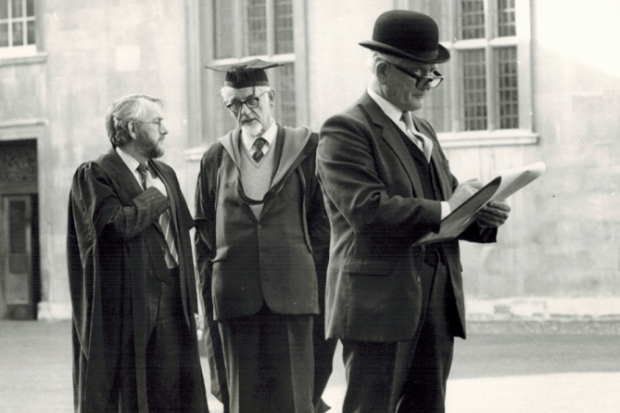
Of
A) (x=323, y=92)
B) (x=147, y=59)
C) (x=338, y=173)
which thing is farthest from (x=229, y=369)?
(x=147, y=59)

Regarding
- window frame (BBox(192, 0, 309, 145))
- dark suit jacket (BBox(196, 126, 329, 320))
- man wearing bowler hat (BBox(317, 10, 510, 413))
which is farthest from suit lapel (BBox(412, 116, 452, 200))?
window frame (BBox(192, 0, 309, 145))

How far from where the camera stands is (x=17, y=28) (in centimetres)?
1725

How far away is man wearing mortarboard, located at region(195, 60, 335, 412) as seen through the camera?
598 cm

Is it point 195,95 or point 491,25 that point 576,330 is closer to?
point 491,25

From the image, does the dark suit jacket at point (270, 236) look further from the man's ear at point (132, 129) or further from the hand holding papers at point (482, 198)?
the hand holding papers at point (482, 198)

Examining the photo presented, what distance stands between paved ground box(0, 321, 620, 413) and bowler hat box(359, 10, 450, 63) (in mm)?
4081

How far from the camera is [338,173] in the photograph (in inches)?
163

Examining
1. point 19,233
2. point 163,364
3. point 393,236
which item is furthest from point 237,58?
point 393,236

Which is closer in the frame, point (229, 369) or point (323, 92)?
point (229, 369)

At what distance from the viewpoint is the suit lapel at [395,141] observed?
4.20 m

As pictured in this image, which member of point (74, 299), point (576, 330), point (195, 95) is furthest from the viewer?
point (195, 95)

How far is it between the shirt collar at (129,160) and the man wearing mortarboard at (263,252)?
1.61 feet

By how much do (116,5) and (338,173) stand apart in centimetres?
1252

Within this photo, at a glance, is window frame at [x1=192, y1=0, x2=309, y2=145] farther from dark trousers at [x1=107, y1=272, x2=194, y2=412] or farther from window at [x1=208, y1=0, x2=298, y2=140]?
dark trousers at [x1=107, y1=272, x2=194, y2=412]
